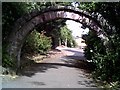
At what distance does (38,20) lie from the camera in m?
15.4

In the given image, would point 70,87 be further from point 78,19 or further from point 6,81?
point 78,19

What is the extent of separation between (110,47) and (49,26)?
16.7m

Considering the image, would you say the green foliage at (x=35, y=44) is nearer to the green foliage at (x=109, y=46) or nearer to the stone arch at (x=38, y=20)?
the stone arch at (x=38, y=20)

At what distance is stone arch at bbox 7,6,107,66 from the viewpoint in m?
15.0

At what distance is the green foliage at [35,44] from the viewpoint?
76.3 feet

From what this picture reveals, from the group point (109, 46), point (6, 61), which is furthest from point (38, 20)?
point (109, 46)

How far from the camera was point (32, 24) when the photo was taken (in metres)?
15.4

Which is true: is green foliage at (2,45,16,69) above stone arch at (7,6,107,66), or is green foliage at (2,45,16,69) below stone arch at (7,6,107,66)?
below

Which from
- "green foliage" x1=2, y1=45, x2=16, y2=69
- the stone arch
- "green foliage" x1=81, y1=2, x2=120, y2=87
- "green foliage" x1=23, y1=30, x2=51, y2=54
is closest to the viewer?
"green foliage" x1=81, y1=2, x2=120, y2=87

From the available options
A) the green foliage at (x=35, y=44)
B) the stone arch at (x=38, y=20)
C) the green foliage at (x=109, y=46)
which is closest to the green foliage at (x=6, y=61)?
the stone arch at (x=38, y=20)

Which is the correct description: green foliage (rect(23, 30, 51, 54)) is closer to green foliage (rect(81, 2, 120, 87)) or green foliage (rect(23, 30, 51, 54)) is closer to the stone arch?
the stone arch

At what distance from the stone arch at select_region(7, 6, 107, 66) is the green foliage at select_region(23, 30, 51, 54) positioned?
7.04 metres

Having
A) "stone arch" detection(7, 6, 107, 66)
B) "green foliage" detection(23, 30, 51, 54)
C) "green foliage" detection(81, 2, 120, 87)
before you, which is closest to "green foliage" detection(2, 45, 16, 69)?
"stone arch" detection(7, 6, 107, 66)

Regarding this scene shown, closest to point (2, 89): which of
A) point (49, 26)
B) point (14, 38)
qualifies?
point (14, 38)
